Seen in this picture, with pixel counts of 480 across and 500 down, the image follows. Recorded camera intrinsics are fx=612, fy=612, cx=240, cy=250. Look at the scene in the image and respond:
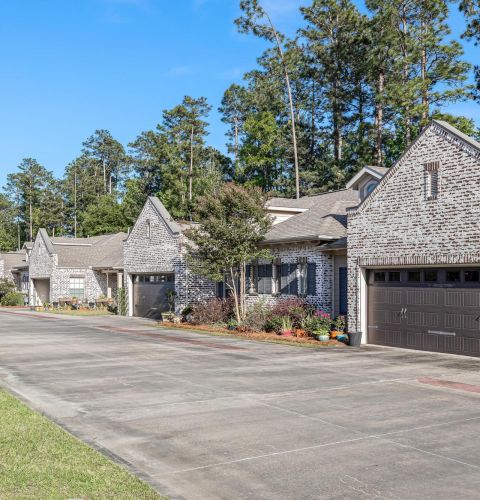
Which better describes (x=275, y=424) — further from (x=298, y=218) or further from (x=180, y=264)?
(x=180, y=264)

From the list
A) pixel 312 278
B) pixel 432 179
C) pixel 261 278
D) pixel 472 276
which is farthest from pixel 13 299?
pixel 472 276

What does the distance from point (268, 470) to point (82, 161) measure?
109 metres

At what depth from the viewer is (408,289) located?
20312 millimetres

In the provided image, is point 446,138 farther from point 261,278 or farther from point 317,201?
point 317,201

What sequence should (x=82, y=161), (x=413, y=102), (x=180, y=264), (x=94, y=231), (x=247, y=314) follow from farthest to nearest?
(x=82, y=161) < (x=94, y=231) < (x=413, y=102) < (x=180, y=264) < (x=247, y=314)

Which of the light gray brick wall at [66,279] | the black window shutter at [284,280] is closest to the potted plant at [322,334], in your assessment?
the black window shutter at [284,280]

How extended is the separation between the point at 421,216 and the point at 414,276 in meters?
2.03

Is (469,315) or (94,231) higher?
(94,231)

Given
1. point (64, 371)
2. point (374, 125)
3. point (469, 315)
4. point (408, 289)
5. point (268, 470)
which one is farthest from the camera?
point (374, 125)

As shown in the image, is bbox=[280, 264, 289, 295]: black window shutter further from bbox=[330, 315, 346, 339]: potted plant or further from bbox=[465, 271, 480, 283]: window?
bbox=[465, 271, 480, 283]: window

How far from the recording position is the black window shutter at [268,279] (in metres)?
28.0

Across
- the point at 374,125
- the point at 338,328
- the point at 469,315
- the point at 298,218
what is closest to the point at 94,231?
the point at 374,125

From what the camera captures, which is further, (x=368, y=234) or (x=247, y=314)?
(x=247, y=314)

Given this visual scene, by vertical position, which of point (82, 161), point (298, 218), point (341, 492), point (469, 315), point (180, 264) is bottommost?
point (341, 492)
